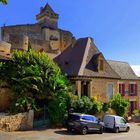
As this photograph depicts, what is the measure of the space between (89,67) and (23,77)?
913 centimetres

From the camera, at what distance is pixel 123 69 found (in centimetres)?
4481

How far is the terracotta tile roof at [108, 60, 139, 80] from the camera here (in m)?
43.4

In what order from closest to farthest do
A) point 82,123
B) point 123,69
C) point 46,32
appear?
point 82,123 → point 123,69 → point 46,32

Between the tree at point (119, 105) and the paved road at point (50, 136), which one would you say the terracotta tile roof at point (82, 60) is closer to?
the tree at point (119, 105)

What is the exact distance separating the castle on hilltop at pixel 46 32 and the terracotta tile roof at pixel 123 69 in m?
15.7

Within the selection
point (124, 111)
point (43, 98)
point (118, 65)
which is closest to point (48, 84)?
point (43, 98)

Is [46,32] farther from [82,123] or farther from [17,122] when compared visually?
[17,122]

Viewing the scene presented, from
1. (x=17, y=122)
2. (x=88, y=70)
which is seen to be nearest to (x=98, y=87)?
(x=88, y=70)

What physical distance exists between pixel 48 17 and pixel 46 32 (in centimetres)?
469

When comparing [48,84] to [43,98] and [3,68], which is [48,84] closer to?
[43,98]

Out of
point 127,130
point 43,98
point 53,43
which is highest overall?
point 53,43

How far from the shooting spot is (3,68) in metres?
28.6

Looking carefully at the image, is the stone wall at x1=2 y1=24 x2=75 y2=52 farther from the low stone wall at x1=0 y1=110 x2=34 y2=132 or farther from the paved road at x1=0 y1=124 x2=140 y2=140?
the paved road at x1=0 y1=124 x2=140 y2=140

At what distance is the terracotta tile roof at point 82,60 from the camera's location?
33938 millimetres
